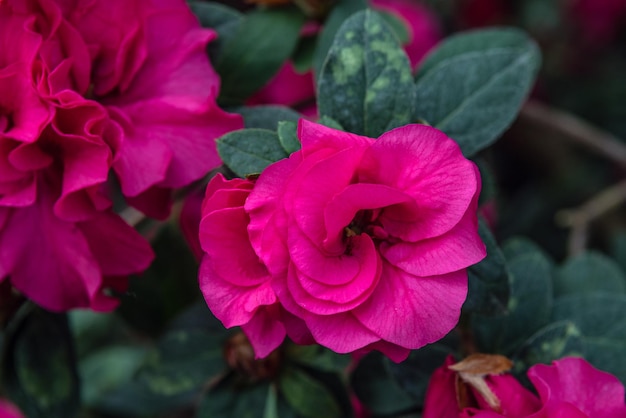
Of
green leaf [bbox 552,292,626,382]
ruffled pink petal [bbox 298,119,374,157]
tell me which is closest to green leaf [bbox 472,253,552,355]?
green leaf [bbox 552,292,626,382]

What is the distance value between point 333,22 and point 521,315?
1.43 feet

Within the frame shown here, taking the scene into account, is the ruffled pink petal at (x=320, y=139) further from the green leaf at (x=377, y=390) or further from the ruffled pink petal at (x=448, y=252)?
the green leaf at (x=377, y=390)

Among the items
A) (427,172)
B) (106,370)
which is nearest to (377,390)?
(427,172)

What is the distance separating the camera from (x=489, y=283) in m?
0.77

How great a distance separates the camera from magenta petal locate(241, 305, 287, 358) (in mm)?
668

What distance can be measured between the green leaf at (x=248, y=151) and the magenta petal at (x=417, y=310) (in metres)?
0.17

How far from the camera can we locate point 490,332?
3.10 ft

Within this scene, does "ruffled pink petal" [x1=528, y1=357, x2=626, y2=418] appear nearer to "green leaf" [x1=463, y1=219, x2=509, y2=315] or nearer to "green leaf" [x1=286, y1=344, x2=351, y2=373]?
"green leaf" [x1=463, y1=219, x2=509, y2=315]

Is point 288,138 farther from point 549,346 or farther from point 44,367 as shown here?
point 44,367

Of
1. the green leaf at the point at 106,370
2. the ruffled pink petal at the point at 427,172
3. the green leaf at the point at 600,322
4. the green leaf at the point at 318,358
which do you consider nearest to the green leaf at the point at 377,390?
the green leaf at the point at 318,358

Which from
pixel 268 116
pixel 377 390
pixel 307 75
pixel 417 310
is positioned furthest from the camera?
pixel 307 75

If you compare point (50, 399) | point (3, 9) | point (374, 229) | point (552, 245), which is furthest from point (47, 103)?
point (552, 245)

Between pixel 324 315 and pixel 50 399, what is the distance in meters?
0.55

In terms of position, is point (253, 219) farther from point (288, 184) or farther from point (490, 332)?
point (490, 332)
